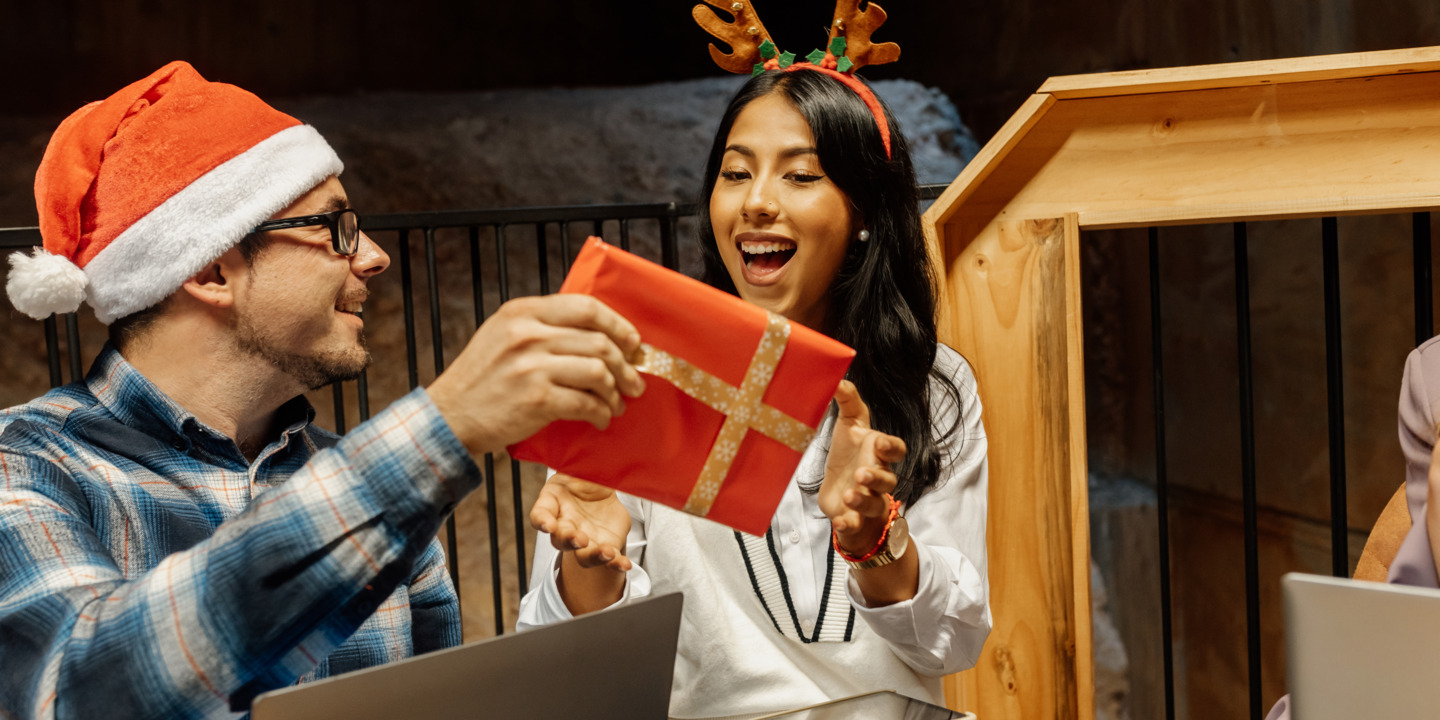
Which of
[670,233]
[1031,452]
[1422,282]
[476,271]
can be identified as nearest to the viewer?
[1422,282]

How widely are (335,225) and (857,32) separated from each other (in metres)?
0.90

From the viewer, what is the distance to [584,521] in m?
1.30

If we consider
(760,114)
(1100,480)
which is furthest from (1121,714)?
(760,114)

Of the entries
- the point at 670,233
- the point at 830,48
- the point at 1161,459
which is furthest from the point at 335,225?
the point at 1161,459

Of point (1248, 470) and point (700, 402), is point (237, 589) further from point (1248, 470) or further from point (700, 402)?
point (1248, 470)

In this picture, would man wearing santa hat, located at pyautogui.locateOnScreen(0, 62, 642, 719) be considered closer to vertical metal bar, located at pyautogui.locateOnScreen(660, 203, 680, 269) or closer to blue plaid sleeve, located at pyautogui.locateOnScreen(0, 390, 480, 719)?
blue plaid sleeve, located at pyautogui.locateOnScreen(0, 390, 480, 719)

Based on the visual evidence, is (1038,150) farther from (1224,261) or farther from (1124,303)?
(1124,303)

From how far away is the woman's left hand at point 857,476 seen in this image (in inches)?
41.1

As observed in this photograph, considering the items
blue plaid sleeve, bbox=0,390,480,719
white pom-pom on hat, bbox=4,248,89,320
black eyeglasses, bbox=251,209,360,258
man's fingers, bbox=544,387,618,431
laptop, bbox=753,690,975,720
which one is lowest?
laptop, bbox=753,690,975,720

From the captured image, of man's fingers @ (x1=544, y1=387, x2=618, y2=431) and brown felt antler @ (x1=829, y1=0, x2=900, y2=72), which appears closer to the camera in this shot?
man's fingers @ (x1=544, y1=387, x2=618, y2=431)

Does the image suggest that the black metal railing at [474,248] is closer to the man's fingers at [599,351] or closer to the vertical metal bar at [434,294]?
the vertical metal bar at [434,294]

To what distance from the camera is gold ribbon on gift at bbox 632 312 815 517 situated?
886mm

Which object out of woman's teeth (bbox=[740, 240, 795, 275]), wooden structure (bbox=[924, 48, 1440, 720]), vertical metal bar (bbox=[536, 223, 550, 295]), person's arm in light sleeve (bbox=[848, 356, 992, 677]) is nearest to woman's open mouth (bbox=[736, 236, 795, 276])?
woman's teeth (bbox=[740, 240, 795, 275])

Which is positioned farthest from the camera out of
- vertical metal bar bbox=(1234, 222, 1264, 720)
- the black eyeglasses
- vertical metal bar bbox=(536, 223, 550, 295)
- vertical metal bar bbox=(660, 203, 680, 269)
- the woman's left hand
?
vertical metal bar bbox=(660, 203, 680, 269)
